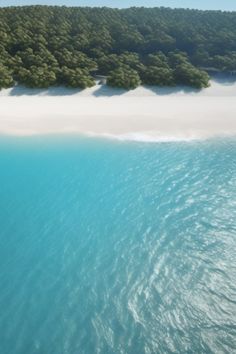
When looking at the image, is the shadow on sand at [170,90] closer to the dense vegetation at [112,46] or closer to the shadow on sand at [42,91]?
the dense vegetation at [112,46]

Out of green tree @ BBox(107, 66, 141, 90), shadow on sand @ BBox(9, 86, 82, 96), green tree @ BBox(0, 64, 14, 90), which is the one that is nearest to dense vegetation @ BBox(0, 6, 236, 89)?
green tree @ BBox(107, 66, 141, 90)

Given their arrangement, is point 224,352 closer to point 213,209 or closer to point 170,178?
point 213,209

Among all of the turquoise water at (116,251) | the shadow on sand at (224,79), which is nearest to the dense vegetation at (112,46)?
the shadow on sand at (224,79)

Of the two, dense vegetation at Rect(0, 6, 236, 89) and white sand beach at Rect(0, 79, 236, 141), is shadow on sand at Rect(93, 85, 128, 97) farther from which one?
dense vegetation at Rect(0, 6, 236, 89)

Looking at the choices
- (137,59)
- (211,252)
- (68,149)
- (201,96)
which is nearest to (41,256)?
(211,252)

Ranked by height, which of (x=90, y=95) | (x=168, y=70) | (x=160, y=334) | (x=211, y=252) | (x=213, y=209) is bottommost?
(x=160, y=334)

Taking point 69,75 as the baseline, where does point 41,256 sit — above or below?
below
